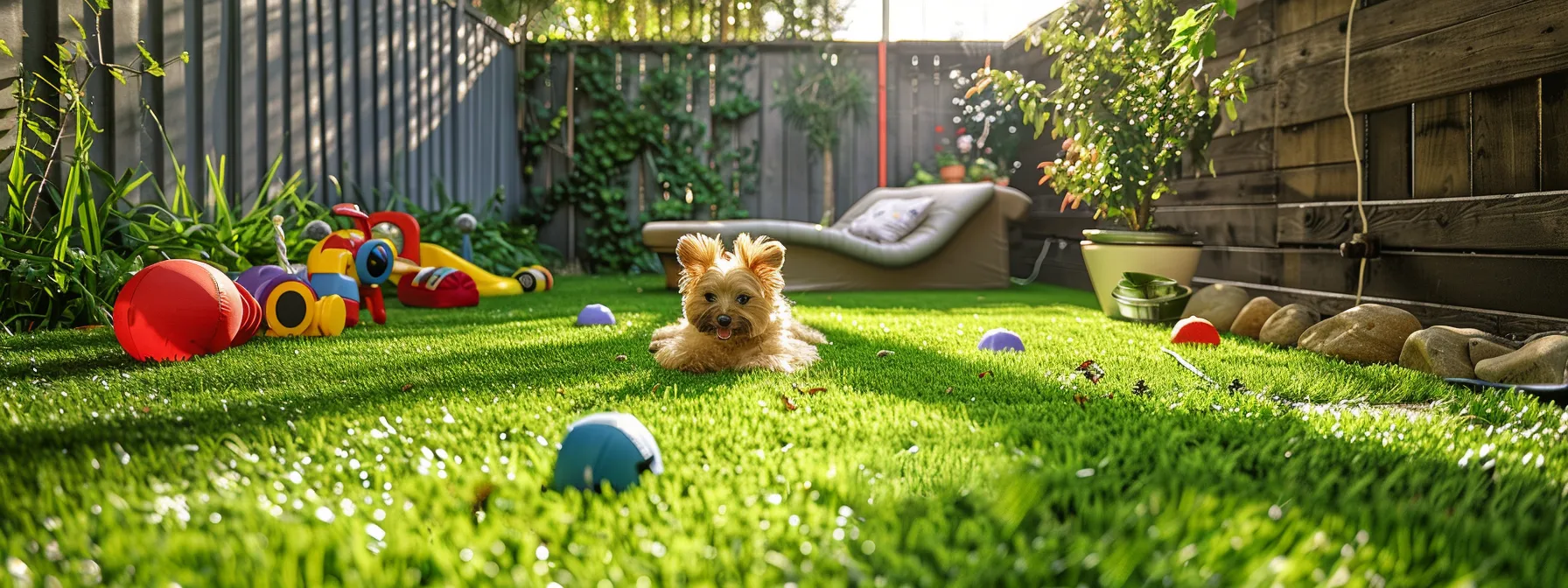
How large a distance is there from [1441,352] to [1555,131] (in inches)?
30.7

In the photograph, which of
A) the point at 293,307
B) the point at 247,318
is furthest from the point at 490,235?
the point at 247,318

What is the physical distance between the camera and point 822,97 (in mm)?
8016

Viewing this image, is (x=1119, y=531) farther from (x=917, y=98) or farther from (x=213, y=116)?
(x=917, y=98)

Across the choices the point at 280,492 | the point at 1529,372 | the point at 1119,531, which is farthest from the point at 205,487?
the point at 1529,372

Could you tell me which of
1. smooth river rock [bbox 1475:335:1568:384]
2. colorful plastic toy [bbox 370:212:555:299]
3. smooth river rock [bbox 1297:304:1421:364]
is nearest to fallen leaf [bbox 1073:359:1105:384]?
smooth river rock [bbox 1297:304:1421:364]

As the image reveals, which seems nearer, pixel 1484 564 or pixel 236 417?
pixel 1484 564

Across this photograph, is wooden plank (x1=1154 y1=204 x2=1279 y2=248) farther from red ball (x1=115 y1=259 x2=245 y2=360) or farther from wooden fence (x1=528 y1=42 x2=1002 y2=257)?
red ball (x1=115 y1=259 x2=245 y2=360)

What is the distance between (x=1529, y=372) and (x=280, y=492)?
2599mm

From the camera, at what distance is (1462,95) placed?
2906 mm

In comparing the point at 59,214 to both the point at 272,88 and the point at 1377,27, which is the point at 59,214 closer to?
the point at 272,88

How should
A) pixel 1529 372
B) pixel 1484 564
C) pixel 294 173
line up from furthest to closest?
pixel 294 173 < pixel 1529 372 < pixel 1484 564

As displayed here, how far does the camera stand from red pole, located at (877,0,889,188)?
811cm

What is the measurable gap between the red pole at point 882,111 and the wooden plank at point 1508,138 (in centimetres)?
551

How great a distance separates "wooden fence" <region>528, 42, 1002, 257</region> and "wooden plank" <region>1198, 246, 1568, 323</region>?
4193 millimetres
